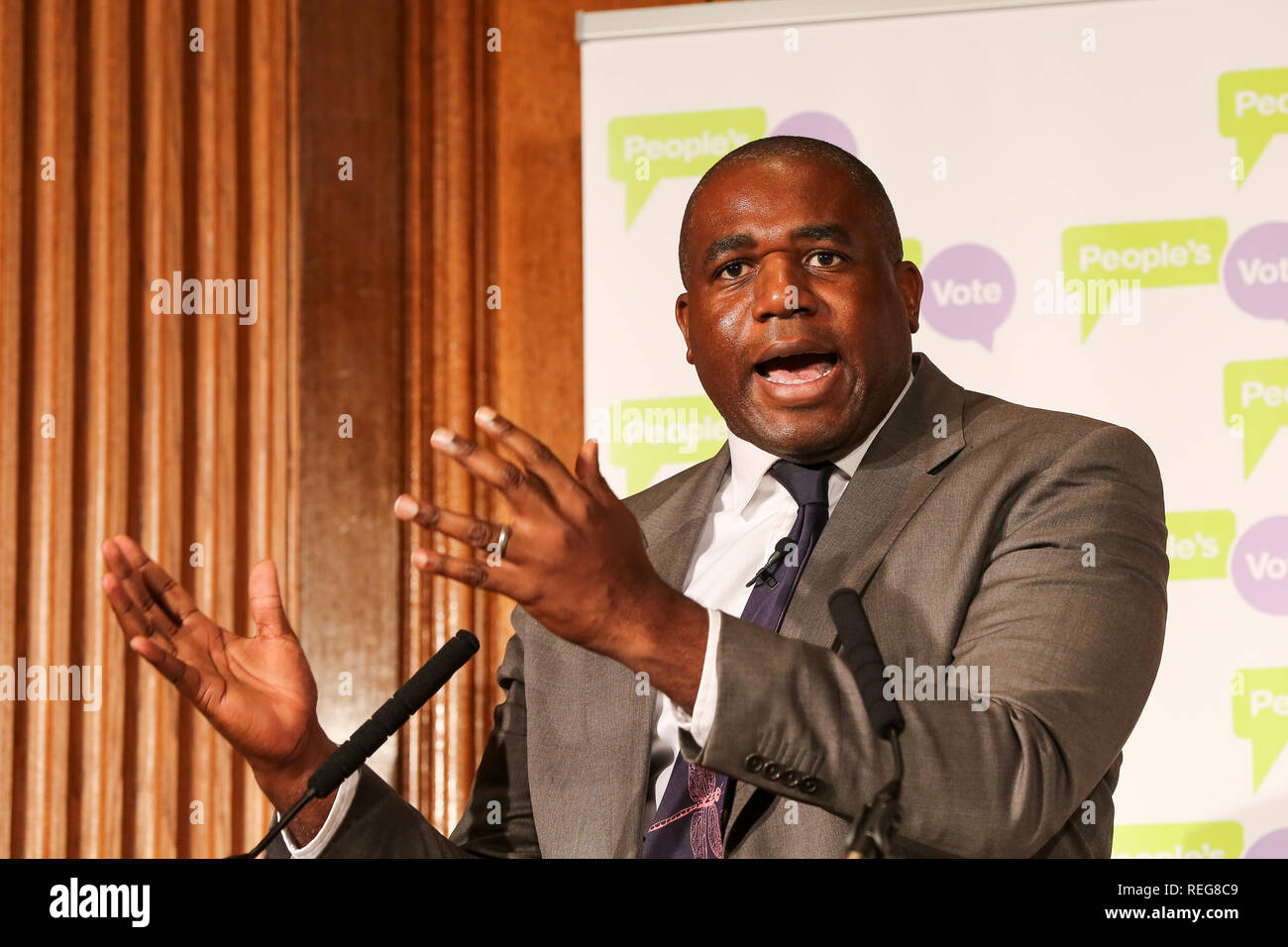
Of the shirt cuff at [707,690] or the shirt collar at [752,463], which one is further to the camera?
the shirt collar at [752,463]

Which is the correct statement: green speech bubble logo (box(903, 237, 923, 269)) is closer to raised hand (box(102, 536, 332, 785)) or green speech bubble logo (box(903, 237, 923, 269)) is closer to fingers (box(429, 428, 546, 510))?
raised hand (box(102, 536, 332, 785))

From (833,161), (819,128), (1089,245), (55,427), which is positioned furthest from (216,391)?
(1089,245)

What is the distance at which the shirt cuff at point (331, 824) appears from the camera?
1.83m

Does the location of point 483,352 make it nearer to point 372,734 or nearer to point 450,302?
point 450,302

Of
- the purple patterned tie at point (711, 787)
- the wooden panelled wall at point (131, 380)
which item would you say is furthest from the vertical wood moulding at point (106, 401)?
the purple patterned tie at point (711, 787)

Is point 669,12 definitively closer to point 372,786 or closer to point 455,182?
A: point 455,182

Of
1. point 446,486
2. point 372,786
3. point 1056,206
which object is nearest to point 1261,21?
point 1056,206

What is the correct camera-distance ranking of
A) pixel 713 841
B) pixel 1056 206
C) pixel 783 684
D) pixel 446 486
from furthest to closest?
pixel 446 486 → pixel 1056 206 → pixel 713 841 → pixel 783 684

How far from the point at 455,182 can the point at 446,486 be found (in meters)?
0.72

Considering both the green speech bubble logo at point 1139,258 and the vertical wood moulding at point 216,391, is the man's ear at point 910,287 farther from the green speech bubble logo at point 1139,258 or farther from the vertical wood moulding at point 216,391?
the vertical wood moulding at point 216,391

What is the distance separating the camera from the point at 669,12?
3045mm

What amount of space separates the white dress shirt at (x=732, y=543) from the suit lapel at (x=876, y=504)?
0.05 m

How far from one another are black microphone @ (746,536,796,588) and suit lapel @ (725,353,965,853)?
0.15 feet

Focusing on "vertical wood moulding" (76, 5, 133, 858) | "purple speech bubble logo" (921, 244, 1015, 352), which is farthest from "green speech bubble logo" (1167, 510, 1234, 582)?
"vertical wood moulding" (76, 5, 133, 858)
